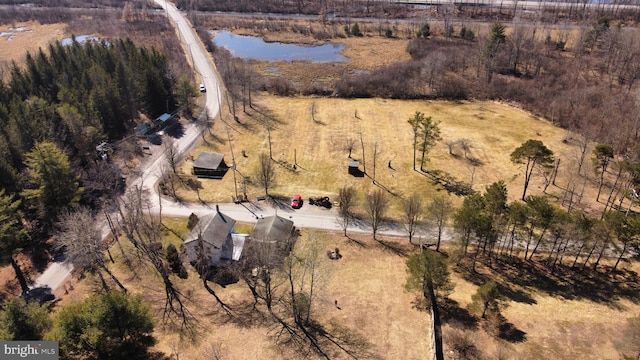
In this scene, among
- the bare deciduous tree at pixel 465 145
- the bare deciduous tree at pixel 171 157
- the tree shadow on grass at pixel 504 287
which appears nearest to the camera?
the tree shadow on grass at pixel 504 287

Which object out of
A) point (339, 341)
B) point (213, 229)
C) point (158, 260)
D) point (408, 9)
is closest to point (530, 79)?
point (408, 9)

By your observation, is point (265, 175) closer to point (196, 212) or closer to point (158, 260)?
point (196, 212)

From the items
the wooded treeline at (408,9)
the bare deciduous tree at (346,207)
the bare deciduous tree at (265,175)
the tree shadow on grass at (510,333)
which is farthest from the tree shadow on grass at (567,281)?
the wooded treeline at (408,9)

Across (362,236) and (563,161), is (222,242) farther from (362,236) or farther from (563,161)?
(563,161)

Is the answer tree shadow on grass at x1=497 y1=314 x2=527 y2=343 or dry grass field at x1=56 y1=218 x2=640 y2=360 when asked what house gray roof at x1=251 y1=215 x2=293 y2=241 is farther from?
tree shadow on grass at x1=497 y1=314 x2=527 y2=343

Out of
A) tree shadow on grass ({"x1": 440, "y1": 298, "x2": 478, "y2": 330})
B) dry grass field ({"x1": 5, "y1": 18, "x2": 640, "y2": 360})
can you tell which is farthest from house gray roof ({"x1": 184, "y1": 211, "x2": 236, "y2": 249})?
tree shadow on grass ({"x1": 440, "y1": 298, "x2": 478, "y2": 330})

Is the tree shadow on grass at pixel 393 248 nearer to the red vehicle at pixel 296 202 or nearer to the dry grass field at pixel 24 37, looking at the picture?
the red vehicle at pixel 296 202
